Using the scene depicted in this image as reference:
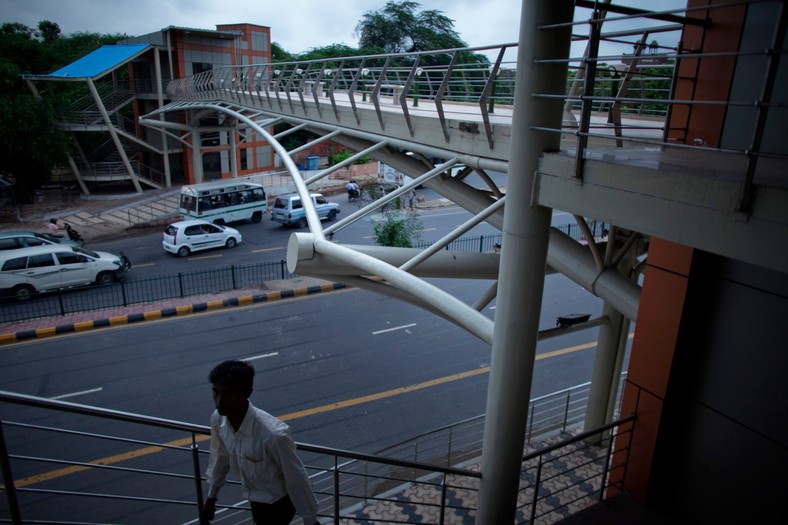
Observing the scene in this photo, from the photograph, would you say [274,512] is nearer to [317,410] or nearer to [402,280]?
[402,280]

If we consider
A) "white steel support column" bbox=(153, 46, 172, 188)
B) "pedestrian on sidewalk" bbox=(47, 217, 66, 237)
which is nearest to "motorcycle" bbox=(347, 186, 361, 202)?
"white steel support column" bbox=(153, 46, 172, 188)

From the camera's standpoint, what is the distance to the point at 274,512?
10.8 feet

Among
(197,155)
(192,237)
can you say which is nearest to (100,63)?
(197,155)

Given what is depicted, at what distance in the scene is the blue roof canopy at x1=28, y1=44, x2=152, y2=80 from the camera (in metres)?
26.2

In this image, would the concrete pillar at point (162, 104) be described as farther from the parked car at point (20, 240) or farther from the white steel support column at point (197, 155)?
the parked car at point (20, 240)

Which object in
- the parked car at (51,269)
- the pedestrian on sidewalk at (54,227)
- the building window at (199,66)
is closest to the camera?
the parked car at (51,269)

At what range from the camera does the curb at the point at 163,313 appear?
13.0 meters

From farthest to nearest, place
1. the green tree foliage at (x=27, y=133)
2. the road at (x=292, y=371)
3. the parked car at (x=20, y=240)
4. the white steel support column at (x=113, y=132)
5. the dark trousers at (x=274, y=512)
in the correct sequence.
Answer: the white steel support column at (x=113, y=132)
the green tree foliage at (x=27, y=133)
the parked car at (x=20, y=240)
the road at (x=292, y=371)
the dark trousers at (x=274, y=512)

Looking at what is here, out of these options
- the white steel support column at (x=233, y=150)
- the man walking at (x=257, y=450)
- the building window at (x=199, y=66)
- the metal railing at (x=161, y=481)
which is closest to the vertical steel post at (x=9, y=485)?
the man walking at (x=257, y=450)

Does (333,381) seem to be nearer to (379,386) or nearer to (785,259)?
(379,386)

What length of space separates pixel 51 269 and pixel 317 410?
10.3 m

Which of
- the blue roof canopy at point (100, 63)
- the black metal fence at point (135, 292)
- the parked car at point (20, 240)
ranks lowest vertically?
the black metal fence at point (135, 292)

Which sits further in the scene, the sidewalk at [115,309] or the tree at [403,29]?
the tree at [403,29]

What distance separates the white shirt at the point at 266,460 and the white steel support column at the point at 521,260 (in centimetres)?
140
